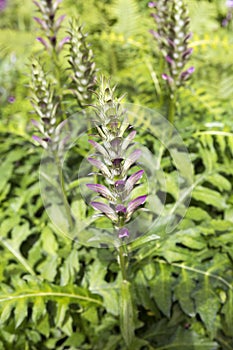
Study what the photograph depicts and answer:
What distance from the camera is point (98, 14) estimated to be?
13.0ft

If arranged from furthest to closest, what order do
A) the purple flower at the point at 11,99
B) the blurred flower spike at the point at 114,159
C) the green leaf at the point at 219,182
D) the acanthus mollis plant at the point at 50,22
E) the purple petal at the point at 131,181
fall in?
the purple flower at the point at 11,99
the green leaf at the point at 219,182
the acanthus mollis plant at the point at 50,22
the purple petal at the point at 131,181
the blurred flower spike at the point at 114,159

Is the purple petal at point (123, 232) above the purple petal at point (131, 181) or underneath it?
underneath

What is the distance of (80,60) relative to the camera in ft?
6.21

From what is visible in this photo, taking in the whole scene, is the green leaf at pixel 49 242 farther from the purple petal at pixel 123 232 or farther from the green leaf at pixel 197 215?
the purple petal at pixel 123 232

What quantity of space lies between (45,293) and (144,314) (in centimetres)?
67

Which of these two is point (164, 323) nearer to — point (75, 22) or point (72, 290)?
point (72, 290)

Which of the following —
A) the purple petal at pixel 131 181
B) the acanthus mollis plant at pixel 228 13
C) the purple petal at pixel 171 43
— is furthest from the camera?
the acanthus mollis plant at pixel 228 13

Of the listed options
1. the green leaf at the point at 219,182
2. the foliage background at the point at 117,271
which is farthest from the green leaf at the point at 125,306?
the green leaf at the point at 219,182

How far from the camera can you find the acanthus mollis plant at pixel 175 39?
211 cm

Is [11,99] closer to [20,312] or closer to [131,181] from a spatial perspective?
[20,312]

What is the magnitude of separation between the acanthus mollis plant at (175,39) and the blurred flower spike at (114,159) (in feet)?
3.05

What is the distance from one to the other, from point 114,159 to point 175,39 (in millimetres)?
1090

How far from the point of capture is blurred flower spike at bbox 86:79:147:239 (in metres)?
1.28

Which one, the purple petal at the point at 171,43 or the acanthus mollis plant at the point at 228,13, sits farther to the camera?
the acanthus mollis plant at the point at 228,13
